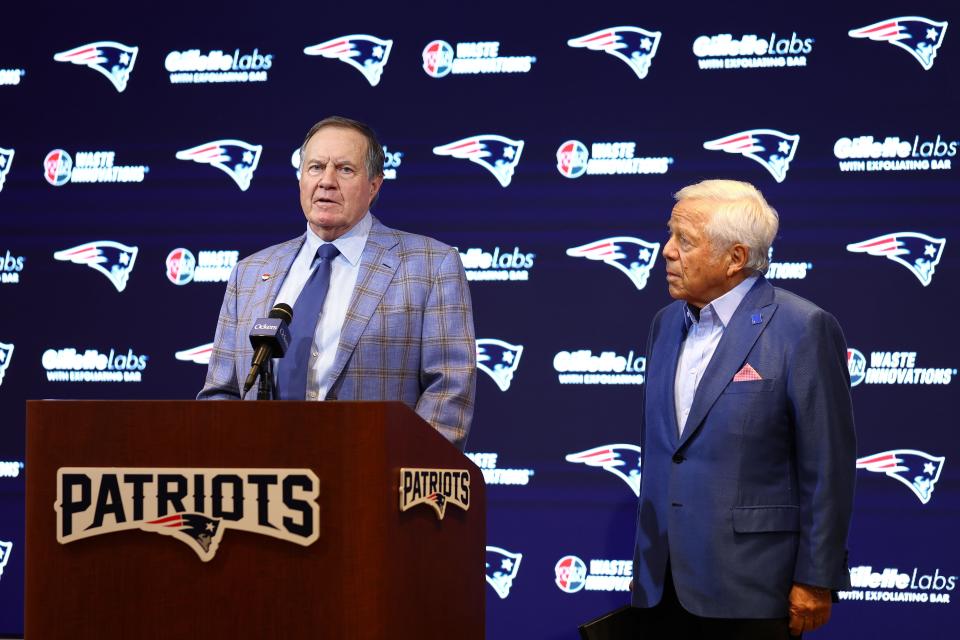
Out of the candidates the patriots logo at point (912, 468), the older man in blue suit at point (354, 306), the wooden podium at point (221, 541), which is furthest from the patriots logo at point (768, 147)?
the wooden podium at point (221, 541)

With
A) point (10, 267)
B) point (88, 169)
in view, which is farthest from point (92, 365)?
point (88, 169)

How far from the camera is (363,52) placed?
4.80 m

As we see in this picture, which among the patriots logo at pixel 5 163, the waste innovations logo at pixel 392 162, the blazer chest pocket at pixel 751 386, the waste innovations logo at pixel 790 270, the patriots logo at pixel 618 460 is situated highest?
the patriots logo at pixel 5 163

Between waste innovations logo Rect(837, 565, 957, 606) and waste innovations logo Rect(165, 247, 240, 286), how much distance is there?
3.00m

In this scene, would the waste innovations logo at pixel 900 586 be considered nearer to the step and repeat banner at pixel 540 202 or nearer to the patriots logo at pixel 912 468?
the step and repeat banner at pixel 540 202

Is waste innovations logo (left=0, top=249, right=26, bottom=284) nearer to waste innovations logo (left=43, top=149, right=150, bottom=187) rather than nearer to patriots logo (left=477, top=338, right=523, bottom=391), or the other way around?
waste innovations logo (left=43, top=149, right=150, bottom=187)

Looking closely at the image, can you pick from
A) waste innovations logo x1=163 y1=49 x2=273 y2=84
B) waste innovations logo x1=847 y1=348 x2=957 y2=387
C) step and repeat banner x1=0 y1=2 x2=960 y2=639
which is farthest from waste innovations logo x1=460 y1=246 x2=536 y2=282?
waste innovations logo x1=847 y1=348 x2=957 y2=387

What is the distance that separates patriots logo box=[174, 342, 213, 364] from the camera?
4824mm

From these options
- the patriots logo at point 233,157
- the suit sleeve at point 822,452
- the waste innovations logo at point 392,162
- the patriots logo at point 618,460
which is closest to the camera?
the suit sleeve at point 822,452

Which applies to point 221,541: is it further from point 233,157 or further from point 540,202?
point 233,157

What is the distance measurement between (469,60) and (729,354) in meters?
2.56

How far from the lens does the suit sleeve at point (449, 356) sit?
267 cm

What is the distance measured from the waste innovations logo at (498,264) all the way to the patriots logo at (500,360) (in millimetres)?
280

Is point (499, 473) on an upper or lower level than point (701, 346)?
lower
